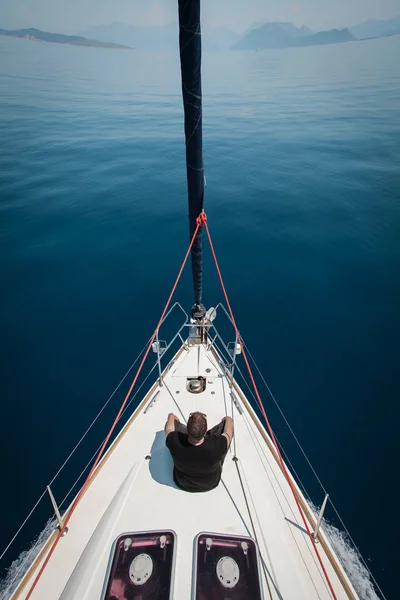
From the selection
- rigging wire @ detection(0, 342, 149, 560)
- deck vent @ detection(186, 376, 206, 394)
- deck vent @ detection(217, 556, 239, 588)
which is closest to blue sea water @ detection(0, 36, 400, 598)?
rigging wire @ detection(0, 342, 149, 560)

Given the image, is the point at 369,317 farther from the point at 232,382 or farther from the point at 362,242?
the point at 232,382

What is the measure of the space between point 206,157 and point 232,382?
19.7m

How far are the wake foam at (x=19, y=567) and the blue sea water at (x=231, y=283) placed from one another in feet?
0.58

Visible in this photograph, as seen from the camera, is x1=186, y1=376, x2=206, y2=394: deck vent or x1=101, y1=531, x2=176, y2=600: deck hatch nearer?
x1=101, y1=531, x2=176, y2=600: deck hatch

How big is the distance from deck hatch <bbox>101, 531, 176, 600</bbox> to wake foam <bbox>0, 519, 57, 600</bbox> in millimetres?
3711

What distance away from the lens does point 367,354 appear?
8602 mm

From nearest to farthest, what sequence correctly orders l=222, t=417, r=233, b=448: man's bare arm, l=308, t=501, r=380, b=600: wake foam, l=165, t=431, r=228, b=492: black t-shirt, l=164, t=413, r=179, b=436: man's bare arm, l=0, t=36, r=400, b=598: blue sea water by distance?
l=165, t=431, r=228, b=492: black t-shirt < l=222, t=417, r=233, b=448: man's bare arm < l=164, t=413, r=179, b=436: man's bare arm < l=308, t=501, r=380, b=600: wake foam < l=0, t=36, r=400, b=598: blue sea water

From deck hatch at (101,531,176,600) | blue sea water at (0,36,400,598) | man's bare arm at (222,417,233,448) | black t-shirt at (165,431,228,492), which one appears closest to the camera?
deck hatch at (101,531,176,600)

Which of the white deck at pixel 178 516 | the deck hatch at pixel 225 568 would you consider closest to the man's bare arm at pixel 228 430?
the white deck at pixel 178 516

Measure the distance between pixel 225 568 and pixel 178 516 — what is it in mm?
800

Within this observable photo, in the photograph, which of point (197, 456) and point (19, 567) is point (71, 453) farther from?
point (197, 456)

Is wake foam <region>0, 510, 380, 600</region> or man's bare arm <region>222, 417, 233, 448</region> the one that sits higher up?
man's bare arm <region>222, 417, 233, 448</region>

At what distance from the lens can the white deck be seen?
3066mm

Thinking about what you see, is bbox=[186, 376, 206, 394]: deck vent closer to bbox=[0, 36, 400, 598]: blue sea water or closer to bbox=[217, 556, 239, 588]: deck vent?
bbox=[217, 556, 239, 588]: deck vent
